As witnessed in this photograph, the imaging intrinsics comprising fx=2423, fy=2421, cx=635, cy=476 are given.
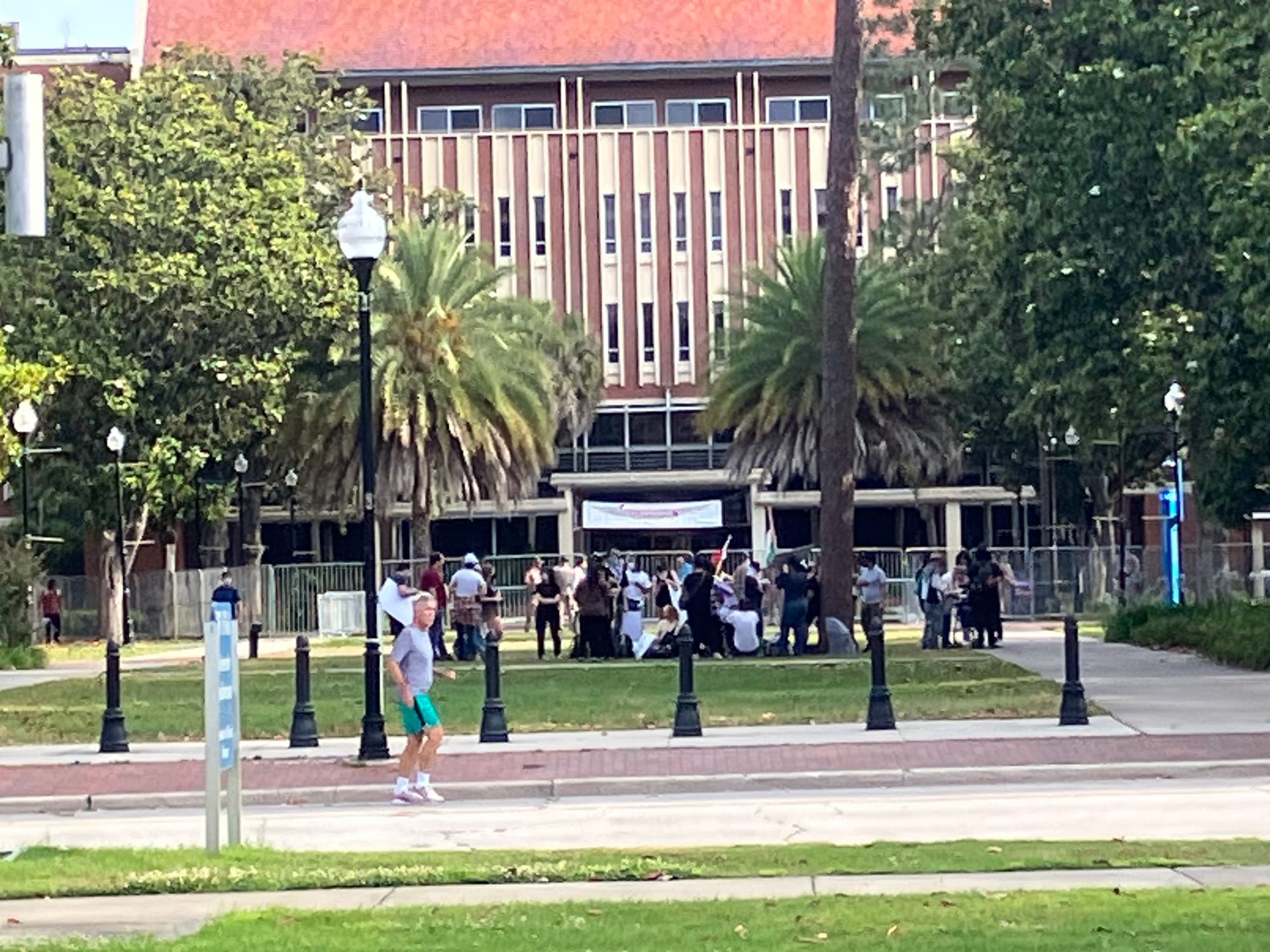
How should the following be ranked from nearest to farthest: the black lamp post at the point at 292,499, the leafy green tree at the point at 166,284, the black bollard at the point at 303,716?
the black bollard at the point at 303,716 < the leafy green tree at the point at 166,284 < the black lamp post at the point at 292,499

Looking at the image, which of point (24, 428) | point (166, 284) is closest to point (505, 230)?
point (166, 284)

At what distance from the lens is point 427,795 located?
17875 mm

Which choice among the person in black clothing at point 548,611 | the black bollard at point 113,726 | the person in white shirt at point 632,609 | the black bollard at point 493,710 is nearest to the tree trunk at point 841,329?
the person in white shirt at point 632,609

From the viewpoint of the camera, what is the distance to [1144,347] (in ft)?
119

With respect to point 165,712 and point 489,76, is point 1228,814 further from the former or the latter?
point 489,76

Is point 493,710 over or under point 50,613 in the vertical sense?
under

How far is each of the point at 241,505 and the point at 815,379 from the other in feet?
52.5

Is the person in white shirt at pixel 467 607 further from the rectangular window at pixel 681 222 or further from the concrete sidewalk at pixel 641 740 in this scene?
the rectangular window at pixel 681 222

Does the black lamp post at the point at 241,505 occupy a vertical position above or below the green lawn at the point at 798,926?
above

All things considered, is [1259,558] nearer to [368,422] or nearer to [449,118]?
[449,118]

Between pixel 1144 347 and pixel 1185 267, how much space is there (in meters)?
2.02

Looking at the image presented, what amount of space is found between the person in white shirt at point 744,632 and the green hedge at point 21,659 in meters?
11.9

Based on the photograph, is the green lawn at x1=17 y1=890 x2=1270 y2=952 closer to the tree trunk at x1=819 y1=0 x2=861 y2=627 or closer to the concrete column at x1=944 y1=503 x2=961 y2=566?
the tree trunk at x1=819 y1=0 x2=861 y2=627

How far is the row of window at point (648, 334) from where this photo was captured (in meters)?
80.3
